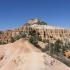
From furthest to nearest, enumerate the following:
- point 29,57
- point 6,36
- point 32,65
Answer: point 6,36, point 29,57, point 32,65

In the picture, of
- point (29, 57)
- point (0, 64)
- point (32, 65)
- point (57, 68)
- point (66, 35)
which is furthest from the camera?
point (66, 35)

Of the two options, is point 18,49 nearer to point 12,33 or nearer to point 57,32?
point 12,33

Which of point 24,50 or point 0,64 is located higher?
point 24,50

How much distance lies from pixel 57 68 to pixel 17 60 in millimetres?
5301

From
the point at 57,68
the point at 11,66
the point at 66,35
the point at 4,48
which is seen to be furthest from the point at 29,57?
the point at 66,35

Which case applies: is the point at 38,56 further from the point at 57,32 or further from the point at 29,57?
the point at 57,32

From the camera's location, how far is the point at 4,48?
114 ft

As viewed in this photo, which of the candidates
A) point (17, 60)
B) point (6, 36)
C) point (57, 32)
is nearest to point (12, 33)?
point (6, 36)

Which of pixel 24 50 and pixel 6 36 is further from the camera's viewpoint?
pixel 6 36

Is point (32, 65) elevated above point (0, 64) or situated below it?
above

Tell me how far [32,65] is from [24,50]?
9.86 m

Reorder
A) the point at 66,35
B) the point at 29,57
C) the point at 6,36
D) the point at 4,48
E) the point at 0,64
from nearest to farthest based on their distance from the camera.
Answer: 1. the point at 29,57
2. the point at 0,64
3. the point at 4,48
4. the point at 6,36
5. the point at 66,35

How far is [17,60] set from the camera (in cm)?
2247

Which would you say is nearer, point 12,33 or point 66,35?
point 12,33
